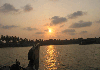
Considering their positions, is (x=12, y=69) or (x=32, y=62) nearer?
(x=12, y=69)

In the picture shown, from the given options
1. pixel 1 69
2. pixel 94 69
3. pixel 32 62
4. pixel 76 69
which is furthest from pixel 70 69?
pixel 1 69

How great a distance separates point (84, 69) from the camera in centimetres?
2911

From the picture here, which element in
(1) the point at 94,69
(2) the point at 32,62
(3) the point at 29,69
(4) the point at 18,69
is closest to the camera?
(4) the point at 18,69

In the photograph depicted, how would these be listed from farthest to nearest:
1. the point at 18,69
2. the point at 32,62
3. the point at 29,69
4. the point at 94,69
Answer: the point at 94,69 → the point at 32,62 → the point at 29,69 → the point at 18,69

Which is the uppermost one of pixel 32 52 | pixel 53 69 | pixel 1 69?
pixel 32 52

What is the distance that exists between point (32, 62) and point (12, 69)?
149 inches

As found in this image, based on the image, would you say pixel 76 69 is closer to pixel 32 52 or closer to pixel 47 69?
pixel 47 69

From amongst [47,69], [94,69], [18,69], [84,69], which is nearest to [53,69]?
[47,69]

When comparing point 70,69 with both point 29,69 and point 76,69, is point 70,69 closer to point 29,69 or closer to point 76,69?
point 76,69

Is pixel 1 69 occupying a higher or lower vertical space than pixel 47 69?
higher

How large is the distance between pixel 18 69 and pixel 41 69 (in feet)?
58.8

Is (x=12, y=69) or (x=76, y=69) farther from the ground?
(x=12, y=69)

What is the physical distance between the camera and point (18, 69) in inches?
497

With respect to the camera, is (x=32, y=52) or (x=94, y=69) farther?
(x=94, y=69)
